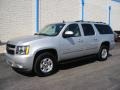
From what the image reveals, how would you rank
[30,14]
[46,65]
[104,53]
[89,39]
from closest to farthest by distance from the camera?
[46,65], [89,39], [104,53], [30,14]

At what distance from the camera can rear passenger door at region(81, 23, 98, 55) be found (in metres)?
9.27

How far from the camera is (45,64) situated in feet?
25.3

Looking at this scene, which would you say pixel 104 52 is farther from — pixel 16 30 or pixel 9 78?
pixel 16 30

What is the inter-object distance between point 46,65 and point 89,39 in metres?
2.56

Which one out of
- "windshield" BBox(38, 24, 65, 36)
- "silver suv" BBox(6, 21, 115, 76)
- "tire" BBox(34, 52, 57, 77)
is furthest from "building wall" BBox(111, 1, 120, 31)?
"tire" BBox(34, 52, 57, 77)

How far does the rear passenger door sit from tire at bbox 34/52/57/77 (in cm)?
189

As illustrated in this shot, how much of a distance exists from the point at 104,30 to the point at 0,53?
231 inches

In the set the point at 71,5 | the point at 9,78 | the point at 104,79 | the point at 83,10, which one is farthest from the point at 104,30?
the point at 83,10

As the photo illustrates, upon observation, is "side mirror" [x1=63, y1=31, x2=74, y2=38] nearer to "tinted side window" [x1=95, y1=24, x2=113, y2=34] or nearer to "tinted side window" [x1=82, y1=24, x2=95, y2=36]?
"tinted side window" [x1=82, y1=24, x2=95, y2=36]

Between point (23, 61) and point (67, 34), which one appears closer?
point (23, 61)

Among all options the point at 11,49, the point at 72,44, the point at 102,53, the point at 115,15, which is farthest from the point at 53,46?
the point at 115,15

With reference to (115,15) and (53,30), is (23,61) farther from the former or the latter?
(115,15)

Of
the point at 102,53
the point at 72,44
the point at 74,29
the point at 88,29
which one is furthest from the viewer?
the point at 102,53

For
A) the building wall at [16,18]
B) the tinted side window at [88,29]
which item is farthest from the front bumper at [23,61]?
the building wall at [16,18]
